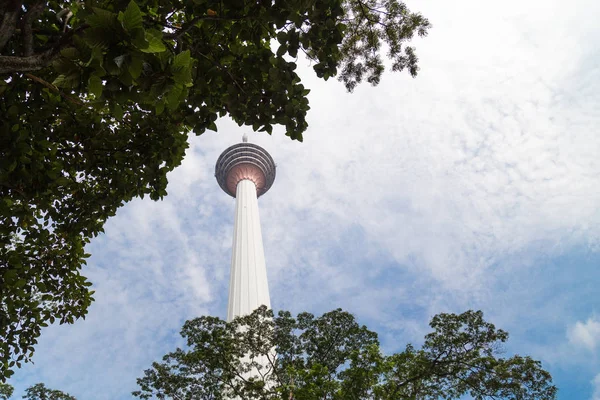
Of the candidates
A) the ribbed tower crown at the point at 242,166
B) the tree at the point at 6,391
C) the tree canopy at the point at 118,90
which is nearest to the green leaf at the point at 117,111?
the tree canopy at the point at 118,90

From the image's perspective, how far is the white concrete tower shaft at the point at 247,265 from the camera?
102ft

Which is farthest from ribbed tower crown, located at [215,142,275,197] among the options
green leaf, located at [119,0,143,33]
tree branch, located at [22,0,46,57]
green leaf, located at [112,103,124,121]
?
green leaf, located at [119,0,143,33]

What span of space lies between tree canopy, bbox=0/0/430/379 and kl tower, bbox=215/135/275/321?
2037cm

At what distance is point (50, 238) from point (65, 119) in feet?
7.85

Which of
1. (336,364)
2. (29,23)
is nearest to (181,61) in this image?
(29,23)

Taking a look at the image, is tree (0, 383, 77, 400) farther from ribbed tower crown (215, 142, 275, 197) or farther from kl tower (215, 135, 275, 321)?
ribbed tower crown (215, 142, 275, 197)

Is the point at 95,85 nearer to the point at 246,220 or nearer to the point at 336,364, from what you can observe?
the point at 336,364

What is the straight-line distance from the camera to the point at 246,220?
39.0 m

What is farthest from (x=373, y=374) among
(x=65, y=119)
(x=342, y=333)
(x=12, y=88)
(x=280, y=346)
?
(x=12, y=88)

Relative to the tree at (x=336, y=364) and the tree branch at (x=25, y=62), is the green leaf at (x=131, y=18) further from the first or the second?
the tree at (x=336, y=364)

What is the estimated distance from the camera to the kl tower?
104ft

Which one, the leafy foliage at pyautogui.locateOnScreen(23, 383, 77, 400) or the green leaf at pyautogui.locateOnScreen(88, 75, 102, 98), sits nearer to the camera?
the green leaf at pyautogui.locateOnScreen(88, 75, 102, 98)

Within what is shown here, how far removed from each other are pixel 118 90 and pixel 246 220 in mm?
36539

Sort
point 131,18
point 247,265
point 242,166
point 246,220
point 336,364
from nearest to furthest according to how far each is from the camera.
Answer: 1. point 131,18
2. point 336,364
3. point 247,265
4. point 246,220
5. point 242,166
